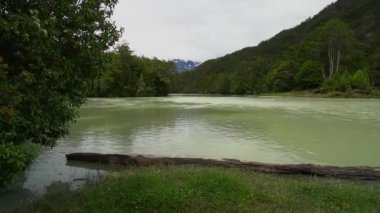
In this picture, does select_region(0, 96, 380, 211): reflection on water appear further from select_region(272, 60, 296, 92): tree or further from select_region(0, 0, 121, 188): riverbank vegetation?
select_region(272, 60, 296, 92): tree

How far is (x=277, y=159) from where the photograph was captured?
583 inches

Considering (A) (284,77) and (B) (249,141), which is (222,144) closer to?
(B) (249,141)

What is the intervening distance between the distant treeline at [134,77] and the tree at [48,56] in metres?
96.6

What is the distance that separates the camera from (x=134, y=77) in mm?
113625

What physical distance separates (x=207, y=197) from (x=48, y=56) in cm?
393

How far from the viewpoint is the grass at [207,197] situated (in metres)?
7.44

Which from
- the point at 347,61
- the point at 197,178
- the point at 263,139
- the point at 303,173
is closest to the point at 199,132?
the point at 263,139

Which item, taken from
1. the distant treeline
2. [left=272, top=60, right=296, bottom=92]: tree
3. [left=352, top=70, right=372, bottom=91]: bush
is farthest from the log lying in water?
[left=272, top=60, right=296, bottom=92]: tree

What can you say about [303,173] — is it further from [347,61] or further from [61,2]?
[347,61]

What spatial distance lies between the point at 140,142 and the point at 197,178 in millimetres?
10403

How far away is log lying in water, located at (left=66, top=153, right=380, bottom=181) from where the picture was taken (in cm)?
1127

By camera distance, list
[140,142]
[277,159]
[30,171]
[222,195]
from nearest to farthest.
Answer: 1. [222,195]
2. [30,171]
3. [277,159]
4. [140,142]

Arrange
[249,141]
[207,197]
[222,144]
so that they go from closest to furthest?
1. [207,197]
2. [222,144]
3. [249,141]

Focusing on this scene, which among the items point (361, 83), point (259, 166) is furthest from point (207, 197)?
point (361, 83)
